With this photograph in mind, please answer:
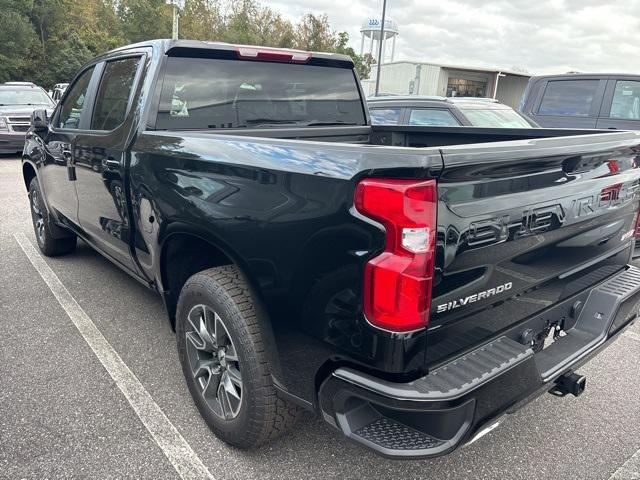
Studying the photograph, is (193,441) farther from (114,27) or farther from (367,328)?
(114,27)

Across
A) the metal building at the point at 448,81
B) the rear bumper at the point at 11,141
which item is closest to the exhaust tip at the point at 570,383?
the rear bumper at the point at 11,141

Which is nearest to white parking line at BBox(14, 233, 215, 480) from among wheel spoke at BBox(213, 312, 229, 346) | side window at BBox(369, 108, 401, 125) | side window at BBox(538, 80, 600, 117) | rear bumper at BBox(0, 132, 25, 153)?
wheel spoke at BBox(213, 312, 229, 346)

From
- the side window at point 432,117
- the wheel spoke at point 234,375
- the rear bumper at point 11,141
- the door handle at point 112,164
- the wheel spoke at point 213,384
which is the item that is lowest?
the rear bumper at point 11,141

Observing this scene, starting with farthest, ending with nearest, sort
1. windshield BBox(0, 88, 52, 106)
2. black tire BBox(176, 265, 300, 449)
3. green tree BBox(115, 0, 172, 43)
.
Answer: green tree BBox(115, 0, 172, 43) → windshield BBox(0, 88, 52, 106) → black tire BBox(176, 265, 300, 449)

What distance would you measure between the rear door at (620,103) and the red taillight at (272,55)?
581 cm

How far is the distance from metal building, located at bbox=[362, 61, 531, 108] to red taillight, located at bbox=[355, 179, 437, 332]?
30.9 meters

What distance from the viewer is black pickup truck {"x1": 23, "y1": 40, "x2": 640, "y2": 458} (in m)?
1.64

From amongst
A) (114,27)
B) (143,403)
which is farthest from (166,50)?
(114,27)

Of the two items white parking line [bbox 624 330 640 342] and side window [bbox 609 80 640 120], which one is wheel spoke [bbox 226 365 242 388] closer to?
white parking line [bbox 624 330 640 342]

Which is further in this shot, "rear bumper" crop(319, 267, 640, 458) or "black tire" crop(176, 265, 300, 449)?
"black tire" crop(176, 265, 300, 449)

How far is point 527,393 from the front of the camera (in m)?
1.90

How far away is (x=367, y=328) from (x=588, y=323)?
4.44 feet

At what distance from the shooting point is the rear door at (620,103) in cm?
721

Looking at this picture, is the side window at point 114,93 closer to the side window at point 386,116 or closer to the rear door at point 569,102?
the side window at point 386,116
